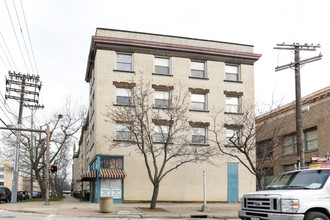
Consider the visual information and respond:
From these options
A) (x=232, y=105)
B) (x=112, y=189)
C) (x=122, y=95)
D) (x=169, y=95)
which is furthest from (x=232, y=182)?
(x=122, y=95)

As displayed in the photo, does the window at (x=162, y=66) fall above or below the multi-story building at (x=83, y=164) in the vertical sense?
above

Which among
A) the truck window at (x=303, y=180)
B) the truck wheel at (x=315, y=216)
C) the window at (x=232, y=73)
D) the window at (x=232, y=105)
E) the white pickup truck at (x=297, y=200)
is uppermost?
the window at (x=232, y=73)

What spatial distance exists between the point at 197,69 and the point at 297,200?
75.2ft

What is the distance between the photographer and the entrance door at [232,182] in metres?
31.4

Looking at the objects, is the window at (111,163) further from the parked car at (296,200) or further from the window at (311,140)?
the parked car at (296,200)

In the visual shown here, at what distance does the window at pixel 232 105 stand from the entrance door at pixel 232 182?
14.7ft

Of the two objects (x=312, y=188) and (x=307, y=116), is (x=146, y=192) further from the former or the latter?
(x=312, y=188)

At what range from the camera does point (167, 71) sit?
3164 cm

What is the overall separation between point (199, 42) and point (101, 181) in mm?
13807

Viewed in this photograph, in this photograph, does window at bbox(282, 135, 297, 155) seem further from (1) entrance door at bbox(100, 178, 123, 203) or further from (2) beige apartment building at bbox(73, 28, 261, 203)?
(1) entrance door at bbox(100, 178, 123, 203)

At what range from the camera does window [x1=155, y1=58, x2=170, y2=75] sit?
103 feet

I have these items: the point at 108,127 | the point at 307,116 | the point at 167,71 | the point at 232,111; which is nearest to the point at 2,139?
the point at 108,127

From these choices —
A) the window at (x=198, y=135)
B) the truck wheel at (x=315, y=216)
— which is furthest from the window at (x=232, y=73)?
the truck wheel at (x=315, y=216)

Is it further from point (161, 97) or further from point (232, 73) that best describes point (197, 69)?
point (161, 97)
